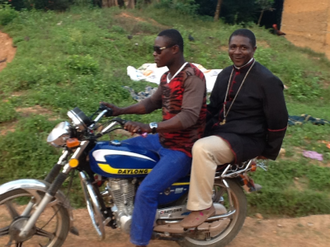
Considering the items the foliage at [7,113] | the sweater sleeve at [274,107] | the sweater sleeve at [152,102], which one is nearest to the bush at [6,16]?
the foliage at [7,113]

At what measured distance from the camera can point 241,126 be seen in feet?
9.37

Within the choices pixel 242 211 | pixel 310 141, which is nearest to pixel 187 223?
pixel 242 211

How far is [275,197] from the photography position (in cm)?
427

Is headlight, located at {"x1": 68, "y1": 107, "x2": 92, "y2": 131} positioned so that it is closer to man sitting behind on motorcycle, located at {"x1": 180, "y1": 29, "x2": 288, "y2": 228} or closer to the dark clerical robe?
man sitting behind on motorcycle, located at {"x1": 180, "y1": 29, "x2": 288, "y2": 228}

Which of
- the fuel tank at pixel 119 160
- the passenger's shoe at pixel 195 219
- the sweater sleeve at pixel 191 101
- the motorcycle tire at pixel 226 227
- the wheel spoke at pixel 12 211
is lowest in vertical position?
the motorcycle tire at pixel 226 227

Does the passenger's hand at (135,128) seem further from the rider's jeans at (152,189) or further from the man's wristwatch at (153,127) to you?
the rider's jeans at (152,189)

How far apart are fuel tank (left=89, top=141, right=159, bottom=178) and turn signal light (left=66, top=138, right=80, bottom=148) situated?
0.18 meters

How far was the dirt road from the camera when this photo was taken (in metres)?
3.25

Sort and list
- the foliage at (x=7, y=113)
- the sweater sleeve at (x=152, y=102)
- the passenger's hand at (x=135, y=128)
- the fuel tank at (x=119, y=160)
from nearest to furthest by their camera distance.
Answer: the passenger's hand at (x=135, y=128), the fuel tank at (x=119, y=160), the sweater sleeve at (x=152, y=102), the foliage at (x=7, y=113)

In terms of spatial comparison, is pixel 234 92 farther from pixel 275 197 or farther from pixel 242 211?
pixel 275 197

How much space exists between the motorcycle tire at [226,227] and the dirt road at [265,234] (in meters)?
0.16

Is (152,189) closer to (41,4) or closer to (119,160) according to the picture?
(119,160)

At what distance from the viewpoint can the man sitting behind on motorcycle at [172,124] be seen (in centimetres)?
257

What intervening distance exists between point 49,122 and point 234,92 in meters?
2.96
